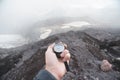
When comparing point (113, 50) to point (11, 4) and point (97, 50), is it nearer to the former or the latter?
point (97, 50)

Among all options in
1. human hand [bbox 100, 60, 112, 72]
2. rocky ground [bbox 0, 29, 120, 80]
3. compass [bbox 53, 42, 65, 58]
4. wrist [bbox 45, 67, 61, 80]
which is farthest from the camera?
human hand [bbox 100, 60, 112, 72]

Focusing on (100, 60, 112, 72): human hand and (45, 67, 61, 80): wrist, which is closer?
(45, 67, 61, 80): wrist

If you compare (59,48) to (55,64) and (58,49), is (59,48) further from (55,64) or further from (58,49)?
(55,64)

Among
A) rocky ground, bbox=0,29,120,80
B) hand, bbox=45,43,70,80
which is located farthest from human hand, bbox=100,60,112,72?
hand, bbox=45,43,70,80

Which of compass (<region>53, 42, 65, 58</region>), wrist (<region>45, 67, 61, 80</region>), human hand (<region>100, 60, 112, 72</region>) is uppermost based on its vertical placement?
compass (<region>53, 42, 65, 58</region>)

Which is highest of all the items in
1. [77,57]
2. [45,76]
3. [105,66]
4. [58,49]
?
[58,49]

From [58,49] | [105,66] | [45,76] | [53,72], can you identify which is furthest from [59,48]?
[105,66]

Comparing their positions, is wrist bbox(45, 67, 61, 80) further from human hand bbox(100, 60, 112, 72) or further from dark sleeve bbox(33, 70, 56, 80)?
human hand bbox(100, 60, 112, 72)

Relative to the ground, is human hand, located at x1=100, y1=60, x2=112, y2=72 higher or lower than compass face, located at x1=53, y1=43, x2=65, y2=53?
lower
